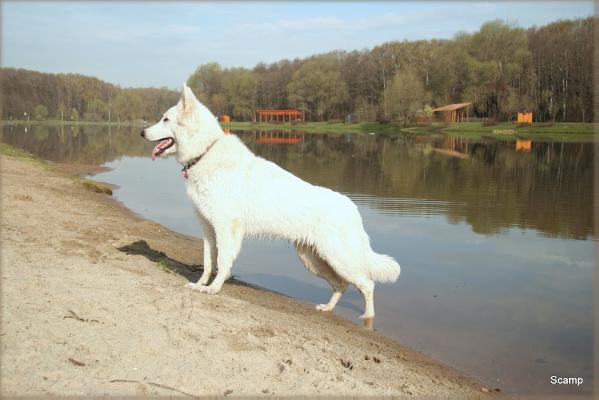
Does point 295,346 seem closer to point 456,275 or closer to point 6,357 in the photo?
point 6,357

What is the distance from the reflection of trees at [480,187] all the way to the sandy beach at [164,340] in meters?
9.24

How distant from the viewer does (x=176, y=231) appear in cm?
1475

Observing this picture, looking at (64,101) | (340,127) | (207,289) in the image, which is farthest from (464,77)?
(64,101)

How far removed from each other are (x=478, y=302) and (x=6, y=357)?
762 cm

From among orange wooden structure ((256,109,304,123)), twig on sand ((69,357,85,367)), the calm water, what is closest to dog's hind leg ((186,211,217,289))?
the calm water

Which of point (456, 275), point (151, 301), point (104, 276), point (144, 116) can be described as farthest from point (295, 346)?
point (144, 116)

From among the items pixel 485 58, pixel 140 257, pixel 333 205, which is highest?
pixel 485 58

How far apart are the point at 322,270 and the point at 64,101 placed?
20853cm

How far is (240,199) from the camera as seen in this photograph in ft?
25.6

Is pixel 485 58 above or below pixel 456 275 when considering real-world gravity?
above

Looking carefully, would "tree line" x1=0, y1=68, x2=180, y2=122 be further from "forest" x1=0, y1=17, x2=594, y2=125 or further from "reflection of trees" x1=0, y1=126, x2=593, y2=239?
"reflection of trees" x1=0, y1=126, x2=593, y2=239

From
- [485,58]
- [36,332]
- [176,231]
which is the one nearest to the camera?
[36,332]

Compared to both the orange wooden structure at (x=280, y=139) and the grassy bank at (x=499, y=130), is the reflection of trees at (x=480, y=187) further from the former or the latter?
the grassy bank at (x=499, y=130)

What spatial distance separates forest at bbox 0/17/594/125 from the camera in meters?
89.2
